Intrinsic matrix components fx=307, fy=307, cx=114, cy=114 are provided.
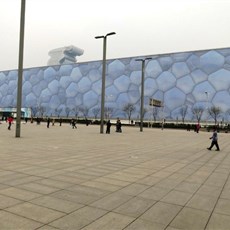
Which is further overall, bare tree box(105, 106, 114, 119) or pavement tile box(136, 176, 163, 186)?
bare tree box(105, 106, 114, 119)

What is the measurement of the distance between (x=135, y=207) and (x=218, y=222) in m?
1.12

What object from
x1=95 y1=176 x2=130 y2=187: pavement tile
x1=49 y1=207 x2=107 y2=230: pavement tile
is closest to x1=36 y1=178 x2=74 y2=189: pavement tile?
x1=95 y1=176 x2=130 y2=187: pavement tile

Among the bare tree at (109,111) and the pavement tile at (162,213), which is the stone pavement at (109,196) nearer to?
the pavement tile at (162,213)

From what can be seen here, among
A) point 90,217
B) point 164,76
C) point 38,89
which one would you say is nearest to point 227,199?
point 90,217

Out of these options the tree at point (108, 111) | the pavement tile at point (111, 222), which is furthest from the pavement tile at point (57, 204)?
the tree at point (108, 111)

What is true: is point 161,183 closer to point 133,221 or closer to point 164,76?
point 133,221

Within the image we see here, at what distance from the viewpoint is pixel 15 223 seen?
3520 mm

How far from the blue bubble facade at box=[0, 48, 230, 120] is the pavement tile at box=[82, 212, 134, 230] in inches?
2582

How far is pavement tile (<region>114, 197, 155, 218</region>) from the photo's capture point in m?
4.11

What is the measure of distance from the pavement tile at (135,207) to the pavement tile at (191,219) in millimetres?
493

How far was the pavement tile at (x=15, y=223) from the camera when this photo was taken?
3402mm

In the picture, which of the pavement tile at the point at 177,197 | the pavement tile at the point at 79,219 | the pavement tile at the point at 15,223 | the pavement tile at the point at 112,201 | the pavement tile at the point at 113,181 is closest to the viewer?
the pavement tile at the point at 15,223

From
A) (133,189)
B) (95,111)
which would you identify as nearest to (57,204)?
(133,189)

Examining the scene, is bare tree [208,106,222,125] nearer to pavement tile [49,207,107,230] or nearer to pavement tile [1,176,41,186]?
pavement tile [1,176,41,186]
